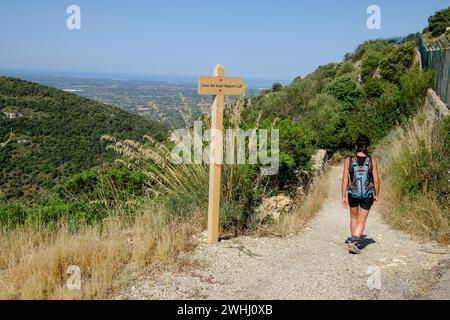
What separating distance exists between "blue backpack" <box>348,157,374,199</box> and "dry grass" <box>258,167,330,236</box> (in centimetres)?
131

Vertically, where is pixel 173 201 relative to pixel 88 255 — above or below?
above

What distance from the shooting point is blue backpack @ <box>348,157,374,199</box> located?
221 inches

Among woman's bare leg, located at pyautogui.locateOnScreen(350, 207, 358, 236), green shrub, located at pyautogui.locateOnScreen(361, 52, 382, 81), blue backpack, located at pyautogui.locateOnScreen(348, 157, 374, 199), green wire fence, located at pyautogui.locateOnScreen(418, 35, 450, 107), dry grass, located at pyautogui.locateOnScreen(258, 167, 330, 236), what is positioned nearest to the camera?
blue backpack, located at pyautogui.locateOnScreen(348, 157, 374, 199)

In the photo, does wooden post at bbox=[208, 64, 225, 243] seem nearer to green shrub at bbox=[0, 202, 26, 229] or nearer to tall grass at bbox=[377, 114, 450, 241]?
tall grass at bbox=[377, 114, 450, 241]

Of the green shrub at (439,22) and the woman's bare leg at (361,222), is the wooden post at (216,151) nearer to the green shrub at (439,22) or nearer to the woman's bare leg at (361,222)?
the woman's bare leg at (361,222)

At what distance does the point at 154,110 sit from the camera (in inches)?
265

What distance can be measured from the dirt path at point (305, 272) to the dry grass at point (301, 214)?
0.23 meters

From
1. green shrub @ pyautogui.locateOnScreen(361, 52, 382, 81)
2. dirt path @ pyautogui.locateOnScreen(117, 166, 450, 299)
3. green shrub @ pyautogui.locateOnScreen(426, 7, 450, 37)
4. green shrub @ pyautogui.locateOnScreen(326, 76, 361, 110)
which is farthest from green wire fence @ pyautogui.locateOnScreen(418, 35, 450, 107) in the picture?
green shrub @ pyautogui.locateOnScreen(426, 7, 450, 37)

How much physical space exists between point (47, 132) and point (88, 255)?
3521cm

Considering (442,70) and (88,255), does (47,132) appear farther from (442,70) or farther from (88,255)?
(88,255)

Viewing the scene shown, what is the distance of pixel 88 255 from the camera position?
16.0 feet

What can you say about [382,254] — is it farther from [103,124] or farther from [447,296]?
[103,124]

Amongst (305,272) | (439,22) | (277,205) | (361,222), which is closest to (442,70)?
(277,205)

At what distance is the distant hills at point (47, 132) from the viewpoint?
92.2 feet
